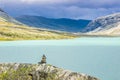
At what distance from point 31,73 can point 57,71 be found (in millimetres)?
1514

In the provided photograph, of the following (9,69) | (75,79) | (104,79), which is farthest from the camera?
(104,79)

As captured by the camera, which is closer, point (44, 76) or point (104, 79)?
point (44, 76)

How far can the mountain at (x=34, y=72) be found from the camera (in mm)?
17984

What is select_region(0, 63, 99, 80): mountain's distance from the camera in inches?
708

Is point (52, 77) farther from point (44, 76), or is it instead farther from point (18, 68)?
point (18, 68)

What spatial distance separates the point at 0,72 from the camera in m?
19.0

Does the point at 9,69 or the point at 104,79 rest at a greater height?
the point at 9,69

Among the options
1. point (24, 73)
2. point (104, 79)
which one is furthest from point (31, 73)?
point (104, 79)

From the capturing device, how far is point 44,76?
1820 centimetres

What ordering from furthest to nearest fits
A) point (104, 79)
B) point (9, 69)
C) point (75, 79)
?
point (104, 79)
point (9, 69)
point (75, 79)

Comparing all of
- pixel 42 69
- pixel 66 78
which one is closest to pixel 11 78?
pixel 42 69

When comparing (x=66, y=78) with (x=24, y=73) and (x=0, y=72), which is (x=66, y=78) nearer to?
(x=24, y=73)

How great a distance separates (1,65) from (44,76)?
2.89 meters

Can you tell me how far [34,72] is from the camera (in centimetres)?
1862
